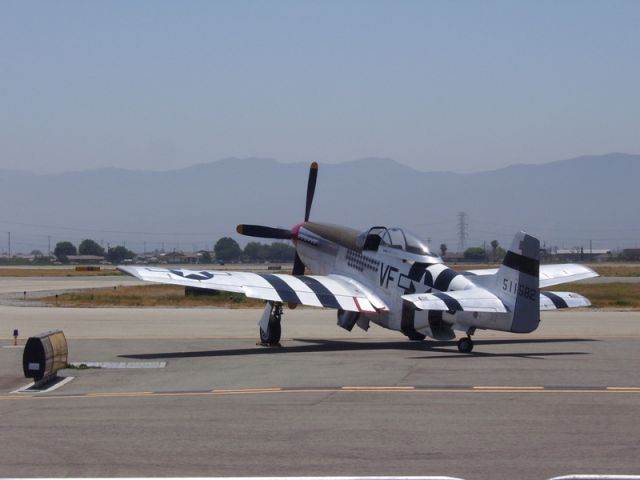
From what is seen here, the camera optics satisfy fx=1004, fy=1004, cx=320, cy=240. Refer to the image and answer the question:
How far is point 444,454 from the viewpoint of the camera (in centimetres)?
1011

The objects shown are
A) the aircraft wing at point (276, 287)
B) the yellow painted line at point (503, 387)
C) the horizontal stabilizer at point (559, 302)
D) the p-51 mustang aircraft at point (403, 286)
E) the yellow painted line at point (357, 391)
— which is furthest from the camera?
the horizontal stabilizer at point (559, 302)

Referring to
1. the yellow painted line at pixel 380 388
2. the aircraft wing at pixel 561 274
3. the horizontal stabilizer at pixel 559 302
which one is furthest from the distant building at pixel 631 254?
the yellow painted line at pixel 380 388

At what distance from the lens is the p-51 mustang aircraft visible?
2091cm

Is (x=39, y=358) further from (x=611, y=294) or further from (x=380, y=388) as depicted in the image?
(x=611, y=294)

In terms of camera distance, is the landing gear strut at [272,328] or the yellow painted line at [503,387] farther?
the landing gear strut at [272,328]

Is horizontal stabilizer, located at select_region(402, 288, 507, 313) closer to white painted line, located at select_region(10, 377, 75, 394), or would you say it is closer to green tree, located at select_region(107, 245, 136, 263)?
white painted line, located at select_region(10, 377, 75, 394)

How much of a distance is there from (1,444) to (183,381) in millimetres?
6701

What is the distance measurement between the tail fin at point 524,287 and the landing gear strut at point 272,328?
252 inches

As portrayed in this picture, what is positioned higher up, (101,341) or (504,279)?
(504,279)

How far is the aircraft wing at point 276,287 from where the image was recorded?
2302 cm

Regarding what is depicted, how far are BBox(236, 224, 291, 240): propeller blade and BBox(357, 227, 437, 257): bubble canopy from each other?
220 inches

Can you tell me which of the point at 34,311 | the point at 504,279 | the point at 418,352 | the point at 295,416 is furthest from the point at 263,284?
the point at 34,311

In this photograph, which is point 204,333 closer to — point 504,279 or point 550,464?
point 504,279

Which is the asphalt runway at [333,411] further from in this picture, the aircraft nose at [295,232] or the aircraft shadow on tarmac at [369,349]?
the aircraft nose at [295,232]
